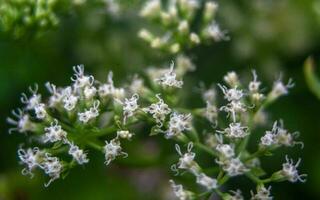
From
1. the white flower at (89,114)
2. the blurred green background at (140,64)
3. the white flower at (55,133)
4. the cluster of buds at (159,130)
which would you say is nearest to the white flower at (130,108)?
the cluster of buds at (159,130)

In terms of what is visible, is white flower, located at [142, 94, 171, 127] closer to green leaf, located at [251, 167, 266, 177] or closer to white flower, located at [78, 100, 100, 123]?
white flower, located at [78, 100, 100, 123]

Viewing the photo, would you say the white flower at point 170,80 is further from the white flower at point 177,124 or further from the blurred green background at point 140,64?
the blurred green background at point 140,64

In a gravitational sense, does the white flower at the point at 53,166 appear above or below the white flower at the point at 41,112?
below

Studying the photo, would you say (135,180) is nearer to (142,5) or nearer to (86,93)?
(142,5)

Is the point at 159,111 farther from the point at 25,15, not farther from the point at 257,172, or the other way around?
the point at 25,15

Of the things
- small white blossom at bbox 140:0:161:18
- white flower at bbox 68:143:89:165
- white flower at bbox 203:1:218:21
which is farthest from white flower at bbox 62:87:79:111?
white flower at bbox 203:1:218:21

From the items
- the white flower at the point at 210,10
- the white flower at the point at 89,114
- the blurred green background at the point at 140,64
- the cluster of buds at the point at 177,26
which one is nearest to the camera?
the white flower at the point at 89,114
